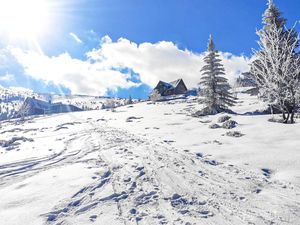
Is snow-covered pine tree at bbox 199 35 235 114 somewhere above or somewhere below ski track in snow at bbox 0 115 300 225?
above

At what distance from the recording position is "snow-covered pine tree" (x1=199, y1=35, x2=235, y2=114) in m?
32.4

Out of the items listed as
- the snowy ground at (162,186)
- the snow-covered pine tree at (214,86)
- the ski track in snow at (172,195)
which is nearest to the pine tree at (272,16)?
the snow-covered pine tree at (214,86)

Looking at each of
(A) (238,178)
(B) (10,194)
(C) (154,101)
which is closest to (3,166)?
(B) (10,194)

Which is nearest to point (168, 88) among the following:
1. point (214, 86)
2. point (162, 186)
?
point (214, 86)

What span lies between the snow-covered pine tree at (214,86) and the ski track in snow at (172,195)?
22769mm

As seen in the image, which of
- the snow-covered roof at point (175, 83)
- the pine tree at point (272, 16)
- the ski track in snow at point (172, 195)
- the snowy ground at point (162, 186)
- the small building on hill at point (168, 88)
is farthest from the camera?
the snow-covered roof at point (175, 83)

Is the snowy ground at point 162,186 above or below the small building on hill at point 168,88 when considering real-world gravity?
below

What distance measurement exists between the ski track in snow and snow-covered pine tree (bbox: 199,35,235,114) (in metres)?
22.8

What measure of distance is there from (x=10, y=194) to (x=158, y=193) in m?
4.40

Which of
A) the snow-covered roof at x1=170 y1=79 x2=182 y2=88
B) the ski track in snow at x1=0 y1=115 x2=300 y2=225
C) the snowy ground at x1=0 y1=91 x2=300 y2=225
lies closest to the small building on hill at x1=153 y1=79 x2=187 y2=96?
the snow-covered roof at x1=170 y1=79 x2=182 y2=88

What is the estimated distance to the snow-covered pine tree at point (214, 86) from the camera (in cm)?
3244

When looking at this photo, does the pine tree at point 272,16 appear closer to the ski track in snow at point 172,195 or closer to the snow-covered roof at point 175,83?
the ski track in snow at point 172,195

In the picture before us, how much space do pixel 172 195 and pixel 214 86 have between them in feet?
90.8

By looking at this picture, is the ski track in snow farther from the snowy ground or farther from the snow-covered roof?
the snow-covered roof
